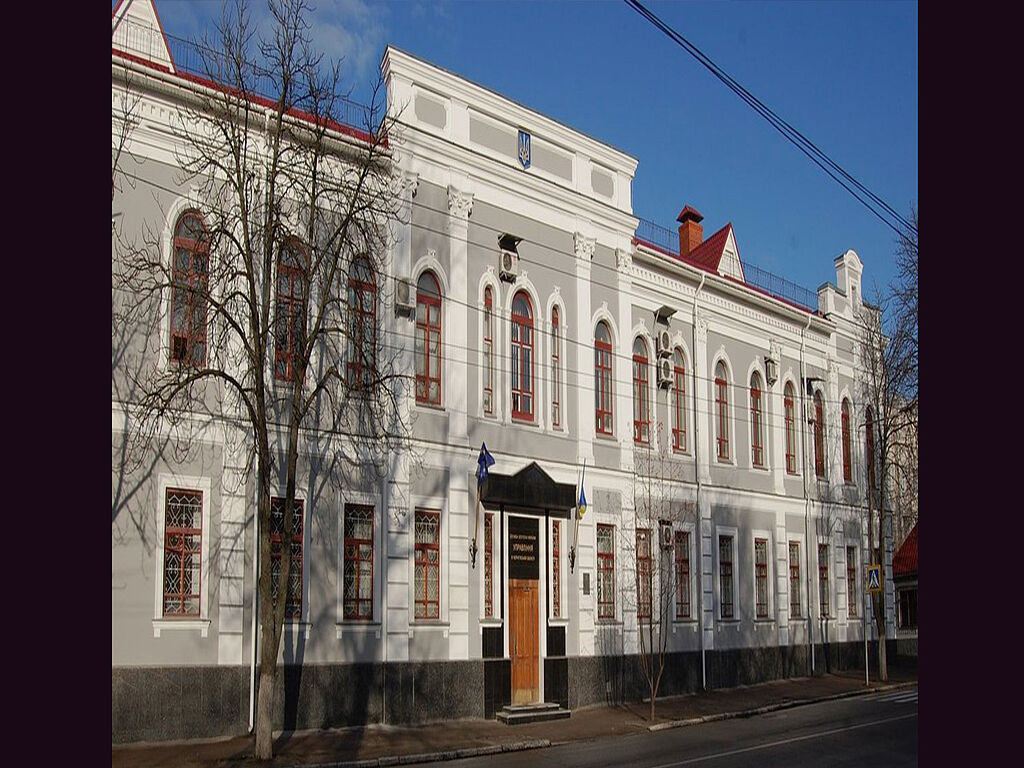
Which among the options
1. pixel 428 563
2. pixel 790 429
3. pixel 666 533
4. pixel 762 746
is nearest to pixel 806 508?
pixel 790 429

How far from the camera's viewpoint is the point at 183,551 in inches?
711

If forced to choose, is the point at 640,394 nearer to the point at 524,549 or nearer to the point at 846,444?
the point at 524,549

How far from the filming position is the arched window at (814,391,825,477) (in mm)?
34250

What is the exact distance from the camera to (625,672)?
25.2m

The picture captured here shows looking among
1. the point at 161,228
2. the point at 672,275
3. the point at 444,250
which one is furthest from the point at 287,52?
the point at 672,275

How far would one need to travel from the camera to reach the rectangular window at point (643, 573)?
85.8 feet

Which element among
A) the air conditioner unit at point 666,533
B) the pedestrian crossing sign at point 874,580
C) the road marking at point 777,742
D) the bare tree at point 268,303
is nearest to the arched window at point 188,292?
the bare tree at point 268,303

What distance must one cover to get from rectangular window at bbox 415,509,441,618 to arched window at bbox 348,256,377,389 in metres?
3.10

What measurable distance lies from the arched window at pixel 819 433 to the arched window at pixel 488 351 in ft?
48.1

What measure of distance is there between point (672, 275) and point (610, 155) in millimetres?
3933

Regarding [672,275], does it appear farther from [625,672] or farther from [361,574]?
[361,574]

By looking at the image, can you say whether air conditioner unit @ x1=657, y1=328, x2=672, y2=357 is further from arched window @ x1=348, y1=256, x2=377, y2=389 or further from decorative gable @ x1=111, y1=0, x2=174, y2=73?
decorative gable @ x1=111, y1=0, x2=174, y2=73

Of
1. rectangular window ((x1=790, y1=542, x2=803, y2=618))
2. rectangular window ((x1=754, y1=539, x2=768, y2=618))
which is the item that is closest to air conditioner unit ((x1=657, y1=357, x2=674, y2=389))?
rectangular window ((x1=754, y1=539, x2=768, y2=618))

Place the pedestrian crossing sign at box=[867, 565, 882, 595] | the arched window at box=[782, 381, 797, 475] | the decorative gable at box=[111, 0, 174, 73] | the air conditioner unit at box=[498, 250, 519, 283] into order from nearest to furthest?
the decorative gable at box=[111, 0, 174, 73] → the air conditioner unit at box=[498, 250, 519, 283] → the pedestrian crossing sign at box=[867, 565, 882, 595] → the arched window at box=[782, 381, 797, 475]
